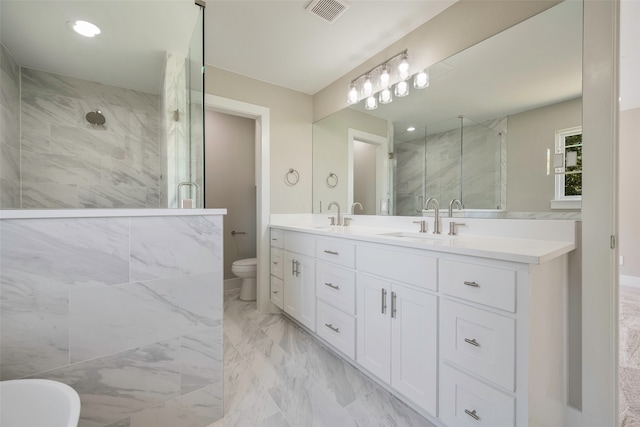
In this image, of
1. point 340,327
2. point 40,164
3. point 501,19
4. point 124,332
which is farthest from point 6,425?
point 501,19

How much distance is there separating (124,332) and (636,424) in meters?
2.37

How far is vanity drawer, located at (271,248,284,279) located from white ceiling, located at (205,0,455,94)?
5.77 feet

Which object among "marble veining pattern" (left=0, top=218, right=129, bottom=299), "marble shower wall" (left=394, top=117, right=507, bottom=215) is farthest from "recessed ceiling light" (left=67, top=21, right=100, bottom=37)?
"marble shower wall" (left=394, top=117, right=507, bottom=215)

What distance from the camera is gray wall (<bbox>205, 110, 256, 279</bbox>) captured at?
3.42 metres

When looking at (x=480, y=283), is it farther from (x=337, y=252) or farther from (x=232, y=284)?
(x=232, y=284)

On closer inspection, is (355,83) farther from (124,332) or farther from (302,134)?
(124,332)

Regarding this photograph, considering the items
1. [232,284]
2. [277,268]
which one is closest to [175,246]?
[277,268]

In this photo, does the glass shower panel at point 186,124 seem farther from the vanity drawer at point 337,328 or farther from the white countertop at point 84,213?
the vanity drawer at point 337,328

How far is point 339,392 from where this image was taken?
4.85 ft

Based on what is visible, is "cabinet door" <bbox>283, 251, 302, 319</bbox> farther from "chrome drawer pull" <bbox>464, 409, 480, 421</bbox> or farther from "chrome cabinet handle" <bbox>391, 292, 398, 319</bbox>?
"chrome drawer pull" <bbox>464, 409, 480, 421</bbox>

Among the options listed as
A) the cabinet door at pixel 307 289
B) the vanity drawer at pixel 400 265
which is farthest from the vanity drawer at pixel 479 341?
the cabinet door at pixel 307 289

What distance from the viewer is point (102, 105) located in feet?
6.32

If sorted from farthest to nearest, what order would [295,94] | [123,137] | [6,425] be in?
[295,94] → [123,137] → [6,425]

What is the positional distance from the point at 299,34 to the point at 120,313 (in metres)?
2.13
